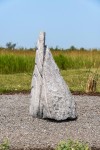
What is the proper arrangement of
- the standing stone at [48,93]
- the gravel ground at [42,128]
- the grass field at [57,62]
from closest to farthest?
the gravel ground at [42,128]
the standing stone at [48,93]
the grass field at [57,62]

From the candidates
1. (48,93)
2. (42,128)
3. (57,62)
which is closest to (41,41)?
(48,93)

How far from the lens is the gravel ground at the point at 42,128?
24.3ft

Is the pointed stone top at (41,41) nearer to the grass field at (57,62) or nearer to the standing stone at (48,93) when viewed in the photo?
the standing stone at (48,93)

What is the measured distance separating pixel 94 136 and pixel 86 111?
1575 mm

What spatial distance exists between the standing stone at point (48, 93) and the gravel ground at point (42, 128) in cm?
14

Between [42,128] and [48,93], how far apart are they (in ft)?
2.04

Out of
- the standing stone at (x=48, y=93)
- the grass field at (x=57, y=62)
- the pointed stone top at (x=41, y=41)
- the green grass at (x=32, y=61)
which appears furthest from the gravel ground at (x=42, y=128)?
the green grass at (x=32, y=61)

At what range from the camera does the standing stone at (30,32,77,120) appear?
27.8 feet

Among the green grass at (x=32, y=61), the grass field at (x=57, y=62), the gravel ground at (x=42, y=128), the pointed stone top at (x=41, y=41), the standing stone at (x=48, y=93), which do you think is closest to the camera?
the gravel ground at (x=42, y=128)

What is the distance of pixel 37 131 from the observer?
793 centimetres

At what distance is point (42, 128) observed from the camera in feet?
26.7

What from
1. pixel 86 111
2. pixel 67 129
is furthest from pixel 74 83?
pixel 67 129

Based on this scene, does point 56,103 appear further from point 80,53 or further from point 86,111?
point 80,53

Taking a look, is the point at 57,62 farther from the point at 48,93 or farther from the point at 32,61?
the point at 48,93
